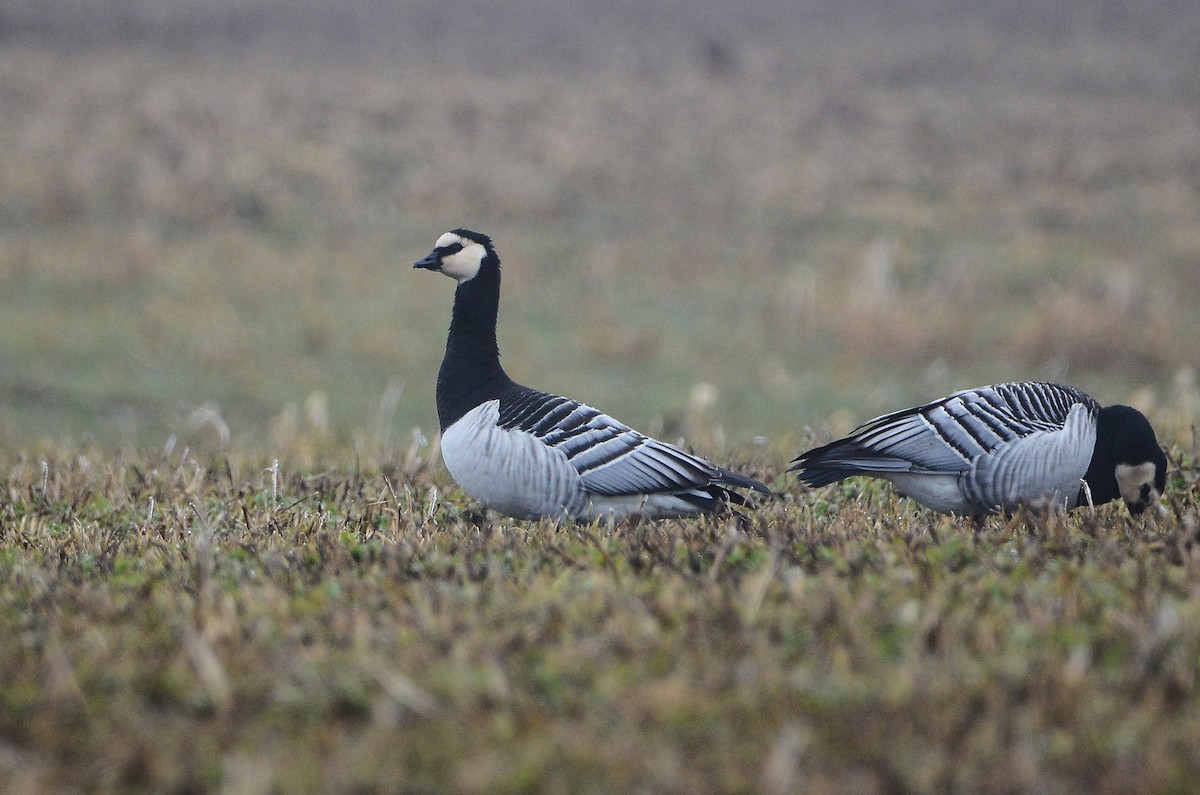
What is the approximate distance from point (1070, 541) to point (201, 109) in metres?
26.2

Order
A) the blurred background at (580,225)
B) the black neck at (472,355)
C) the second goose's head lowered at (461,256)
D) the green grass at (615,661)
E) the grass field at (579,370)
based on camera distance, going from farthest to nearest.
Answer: the blurred background at (580,225)
the second goose's head lowered at (461,256)
the black neck at (472,355)
the grass field at (579,370)
the green grass at (615,661)

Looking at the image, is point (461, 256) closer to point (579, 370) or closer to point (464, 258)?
point (464, 258)

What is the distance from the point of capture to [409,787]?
3053 millimetres

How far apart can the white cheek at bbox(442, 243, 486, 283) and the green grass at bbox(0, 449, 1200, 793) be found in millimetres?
2023

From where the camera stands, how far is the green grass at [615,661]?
10.2 ft

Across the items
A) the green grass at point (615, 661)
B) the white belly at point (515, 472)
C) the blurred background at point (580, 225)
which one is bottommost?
the green grass at point (615, 661)

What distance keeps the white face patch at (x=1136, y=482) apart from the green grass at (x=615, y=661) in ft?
1.74

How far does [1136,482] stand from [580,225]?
58.2ft

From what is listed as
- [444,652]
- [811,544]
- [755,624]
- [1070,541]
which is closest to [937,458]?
[1070,541]

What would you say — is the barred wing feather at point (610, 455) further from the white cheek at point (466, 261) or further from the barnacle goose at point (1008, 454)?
the white cheek at point (466, 261)

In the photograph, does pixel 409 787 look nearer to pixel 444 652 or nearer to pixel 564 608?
pixel 444 652

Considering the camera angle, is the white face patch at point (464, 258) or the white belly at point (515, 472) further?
the white face patch at point (464, 258)

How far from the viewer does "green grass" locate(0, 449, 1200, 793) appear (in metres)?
3.10

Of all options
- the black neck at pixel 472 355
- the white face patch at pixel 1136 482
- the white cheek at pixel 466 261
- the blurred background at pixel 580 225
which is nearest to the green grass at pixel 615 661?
the white face patch at pixel 1136 482
